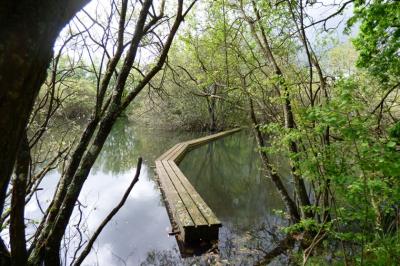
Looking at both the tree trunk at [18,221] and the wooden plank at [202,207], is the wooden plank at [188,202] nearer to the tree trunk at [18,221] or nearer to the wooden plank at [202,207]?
the wooden plank at [202,207]

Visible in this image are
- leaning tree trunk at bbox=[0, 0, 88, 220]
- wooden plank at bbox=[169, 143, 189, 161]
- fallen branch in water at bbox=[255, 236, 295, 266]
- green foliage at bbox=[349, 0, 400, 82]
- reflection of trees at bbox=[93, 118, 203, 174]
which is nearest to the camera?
leaning tree trunk at bbox=[0, 0, 88, 220]

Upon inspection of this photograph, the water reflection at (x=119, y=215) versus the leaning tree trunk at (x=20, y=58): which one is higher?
the leaning tree trunk at (x=20, y=58)

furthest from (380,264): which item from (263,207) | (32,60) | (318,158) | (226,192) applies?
(226,192)

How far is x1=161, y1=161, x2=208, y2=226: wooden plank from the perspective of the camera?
521 cm

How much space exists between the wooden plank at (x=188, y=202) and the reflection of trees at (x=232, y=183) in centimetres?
77

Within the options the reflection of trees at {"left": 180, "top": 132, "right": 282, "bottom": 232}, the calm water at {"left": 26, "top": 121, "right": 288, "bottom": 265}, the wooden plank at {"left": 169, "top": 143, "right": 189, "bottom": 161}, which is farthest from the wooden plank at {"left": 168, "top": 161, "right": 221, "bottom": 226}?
the wooden plank at {"left": 169, "top": 143, "right": 189, "bottom": 161}

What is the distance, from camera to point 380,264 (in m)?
2.97

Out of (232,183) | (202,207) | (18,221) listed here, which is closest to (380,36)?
(202,207)

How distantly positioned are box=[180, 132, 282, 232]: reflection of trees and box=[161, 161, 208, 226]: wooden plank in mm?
771

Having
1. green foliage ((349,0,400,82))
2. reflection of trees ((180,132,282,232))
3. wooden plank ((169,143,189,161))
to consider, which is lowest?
reflection of trees ((180,132,282,232))

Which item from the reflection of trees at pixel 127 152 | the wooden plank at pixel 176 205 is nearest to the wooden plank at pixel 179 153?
the reflection of trees at pixel 127 152

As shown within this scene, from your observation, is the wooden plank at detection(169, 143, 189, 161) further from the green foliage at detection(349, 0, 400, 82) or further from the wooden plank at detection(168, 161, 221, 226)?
the green foliage at detection(349, 0, 400, 82)

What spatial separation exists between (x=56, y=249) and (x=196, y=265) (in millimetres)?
3568

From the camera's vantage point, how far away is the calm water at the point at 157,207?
16.7 feet
